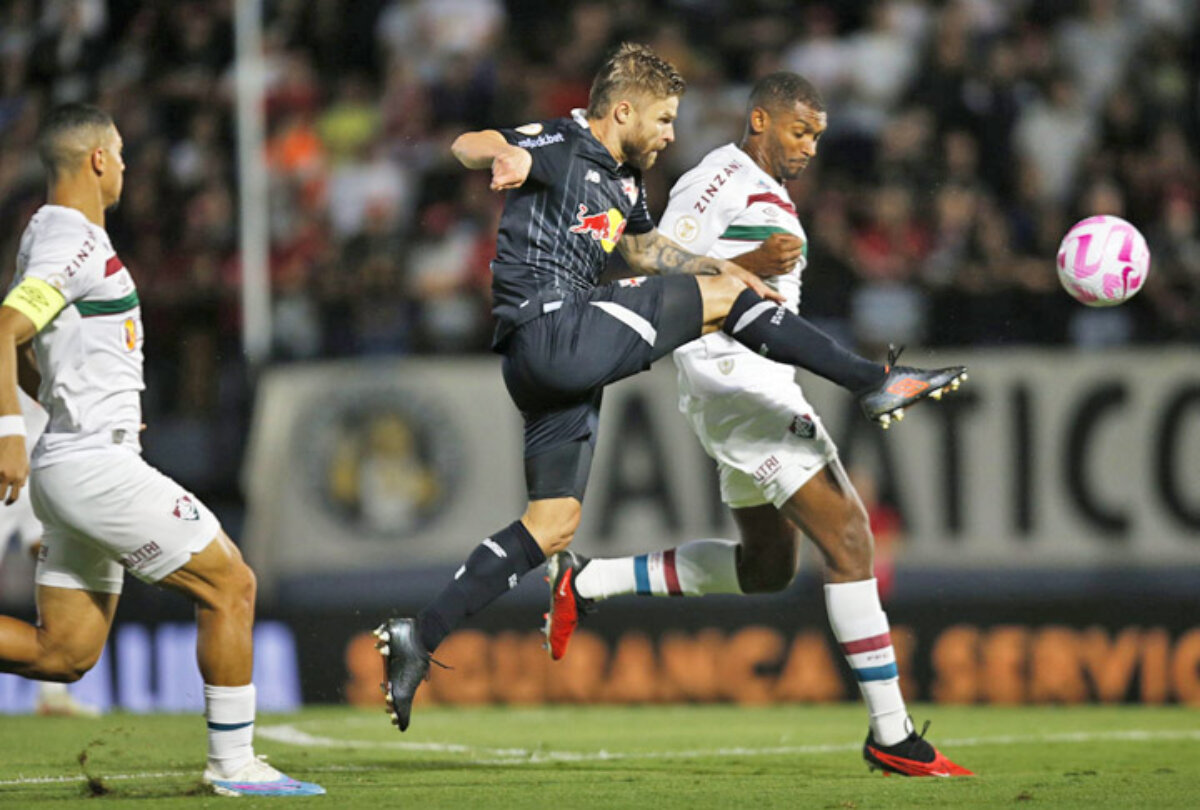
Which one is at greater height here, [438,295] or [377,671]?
[438,295]

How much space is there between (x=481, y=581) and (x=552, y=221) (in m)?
1.25

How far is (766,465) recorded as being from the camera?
6.79 meters

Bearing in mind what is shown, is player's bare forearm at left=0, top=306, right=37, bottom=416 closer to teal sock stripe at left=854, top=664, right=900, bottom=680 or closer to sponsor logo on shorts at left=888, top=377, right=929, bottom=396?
sponsor logo on shorts at left=888, top=377, right=929, bottom=396

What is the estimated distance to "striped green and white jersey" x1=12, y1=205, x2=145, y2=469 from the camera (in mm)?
5773

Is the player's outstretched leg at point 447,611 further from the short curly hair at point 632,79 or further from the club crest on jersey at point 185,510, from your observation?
the short curly hair at point 632,79

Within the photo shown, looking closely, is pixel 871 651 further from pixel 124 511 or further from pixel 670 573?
pixel 124 511

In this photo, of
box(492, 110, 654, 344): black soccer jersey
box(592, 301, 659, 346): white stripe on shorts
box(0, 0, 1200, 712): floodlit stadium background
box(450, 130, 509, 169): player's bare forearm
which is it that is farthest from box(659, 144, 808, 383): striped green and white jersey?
box(0, 0, 1200, 712): floodlit stadium background

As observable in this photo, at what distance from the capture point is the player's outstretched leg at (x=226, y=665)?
5887 mm

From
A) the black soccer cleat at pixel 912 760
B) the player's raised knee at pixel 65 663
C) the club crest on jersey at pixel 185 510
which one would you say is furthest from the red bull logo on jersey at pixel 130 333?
the black soccer cleat at pixel 912 760

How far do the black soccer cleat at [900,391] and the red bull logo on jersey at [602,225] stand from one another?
1.04 m

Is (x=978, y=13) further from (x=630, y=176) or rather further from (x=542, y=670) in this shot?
(x=630, y=176)

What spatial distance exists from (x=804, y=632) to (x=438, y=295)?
10.0ft

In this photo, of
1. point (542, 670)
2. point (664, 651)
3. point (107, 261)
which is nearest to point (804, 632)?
point (664, 651)

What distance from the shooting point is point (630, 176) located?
6.61 metres
